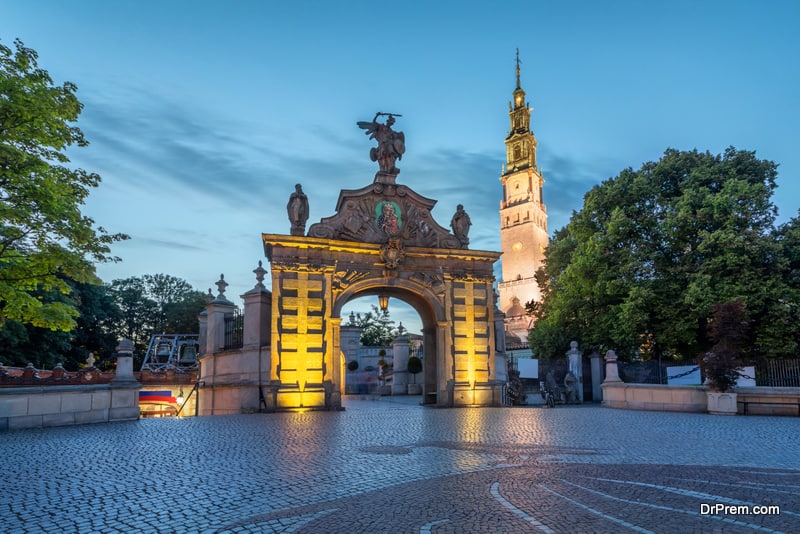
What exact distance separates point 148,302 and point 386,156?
53554mm

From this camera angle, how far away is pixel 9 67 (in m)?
15.3

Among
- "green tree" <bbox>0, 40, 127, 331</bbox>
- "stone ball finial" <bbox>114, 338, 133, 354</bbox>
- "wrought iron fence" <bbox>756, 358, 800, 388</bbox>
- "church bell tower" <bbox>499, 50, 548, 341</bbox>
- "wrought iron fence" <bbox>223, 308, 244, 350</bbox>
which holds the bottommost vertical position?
"wrought iron fence" <bbox>756, 358, 800, 388</bbox>

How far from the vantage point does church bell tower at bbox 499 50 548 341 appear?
304 feet

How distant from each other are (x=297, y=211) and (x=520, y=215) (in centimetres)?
7601

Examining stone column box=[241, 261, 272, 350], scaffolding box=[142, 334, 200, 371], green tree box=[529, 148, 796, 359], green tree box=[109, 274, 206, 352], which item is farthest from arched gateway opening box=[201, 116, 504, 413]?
green tree box=[109, 274, 206, 352]

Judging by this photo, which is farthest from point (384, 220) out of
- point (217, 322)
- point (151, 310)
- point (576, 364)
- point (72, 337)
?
point (151, 310)

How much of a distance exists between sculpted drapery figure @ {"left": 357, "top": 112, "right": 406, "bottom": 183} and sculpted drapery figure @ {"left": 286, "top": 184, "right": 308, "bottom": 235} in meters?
3.99

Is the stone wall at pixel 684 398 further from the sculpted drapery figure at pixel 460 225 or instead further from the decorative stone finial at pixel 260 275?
the decorative stone finial at pixel 260 275

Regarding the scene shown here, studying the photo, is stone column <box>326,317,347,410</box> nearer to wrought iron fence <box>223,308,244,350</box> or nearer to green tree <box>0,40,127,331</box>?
wrought iron fence <box>223,308,244,350</box>

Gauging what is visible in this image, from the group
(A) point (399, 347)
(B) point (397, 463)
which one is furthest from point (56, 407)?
(A) point (399, 347)

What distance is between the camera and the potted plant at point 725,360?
19172mm

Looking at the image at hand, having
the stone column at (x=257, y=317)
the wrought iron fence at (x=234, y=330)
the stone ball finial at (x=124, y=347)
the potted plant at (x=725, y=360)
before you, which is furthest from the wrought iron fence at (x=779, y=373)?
the stone ball finial at (x=124, y=347)

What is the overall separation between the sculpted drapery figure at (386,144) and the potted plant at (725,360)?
14.7 m

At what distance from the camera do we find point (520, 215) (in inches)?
3755
